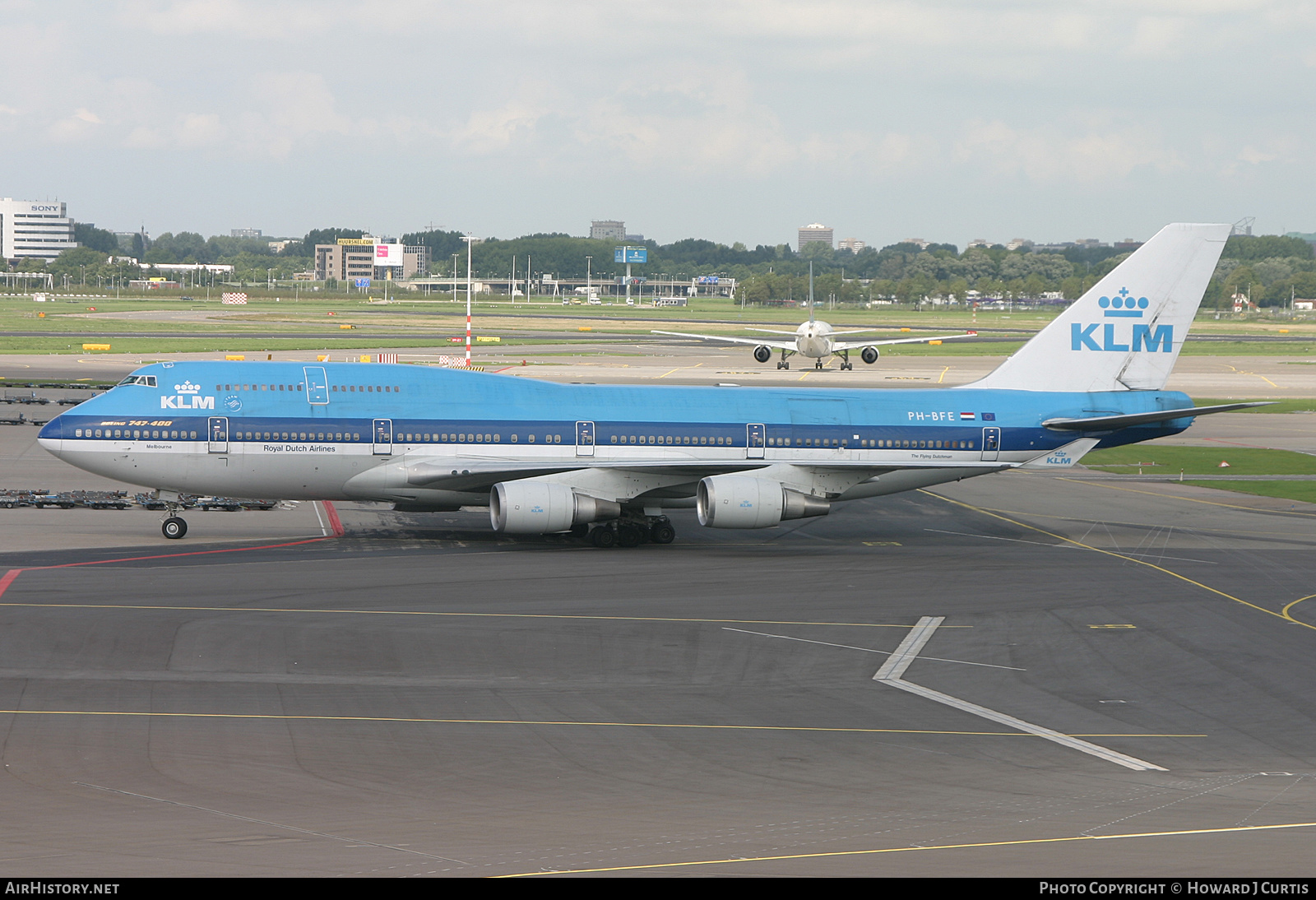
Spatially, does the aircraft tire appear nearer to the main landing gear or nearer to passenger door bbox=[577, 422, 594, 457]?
the main landing gear

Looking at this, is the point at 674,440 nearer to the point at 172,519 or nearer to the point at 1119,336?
the point at 172,519

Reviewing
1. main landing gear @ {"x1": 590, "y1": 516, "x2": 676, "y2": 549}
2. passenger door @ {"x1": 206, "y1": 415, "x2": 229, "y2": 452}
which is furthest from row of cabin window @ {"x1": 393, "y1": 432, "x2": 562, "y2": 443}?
passenger door @ {"x1": 206, "y1": 415, "x2": 229, "y2": 452}

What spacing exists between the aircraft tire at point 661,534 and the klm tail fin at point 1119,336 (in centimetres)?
1194

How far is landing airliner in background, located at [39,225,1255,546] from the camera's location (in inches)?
1387

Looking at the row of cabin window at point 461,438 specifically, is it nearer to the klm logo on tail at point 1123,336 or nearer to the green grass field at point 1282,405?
the klm logo on tail at point 1123,336

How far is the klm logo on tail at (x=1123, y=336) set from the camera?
40750 millimetres

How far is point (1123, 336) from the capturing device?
134ft

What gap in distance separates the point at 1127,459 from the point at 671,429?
2950 cm

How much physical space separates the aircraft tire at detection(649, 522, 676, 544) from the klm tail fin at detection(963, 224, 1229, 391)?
1194 cm

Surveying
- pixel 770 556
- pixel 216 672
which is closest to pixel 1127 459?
pixel 770 556

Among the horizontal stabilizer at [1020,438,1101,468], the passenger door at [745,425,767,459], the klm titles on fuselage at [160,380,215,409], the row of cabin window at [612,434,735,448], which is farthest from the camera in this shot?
the horizontal stabilizer at [1020,438,1101,468]

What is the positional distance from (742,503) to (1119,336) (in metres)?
14.5

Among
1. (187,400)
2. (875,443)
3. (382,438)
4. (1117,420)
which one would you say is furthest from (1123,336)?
(187,400)

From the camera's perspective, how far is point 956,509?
4544 cm
